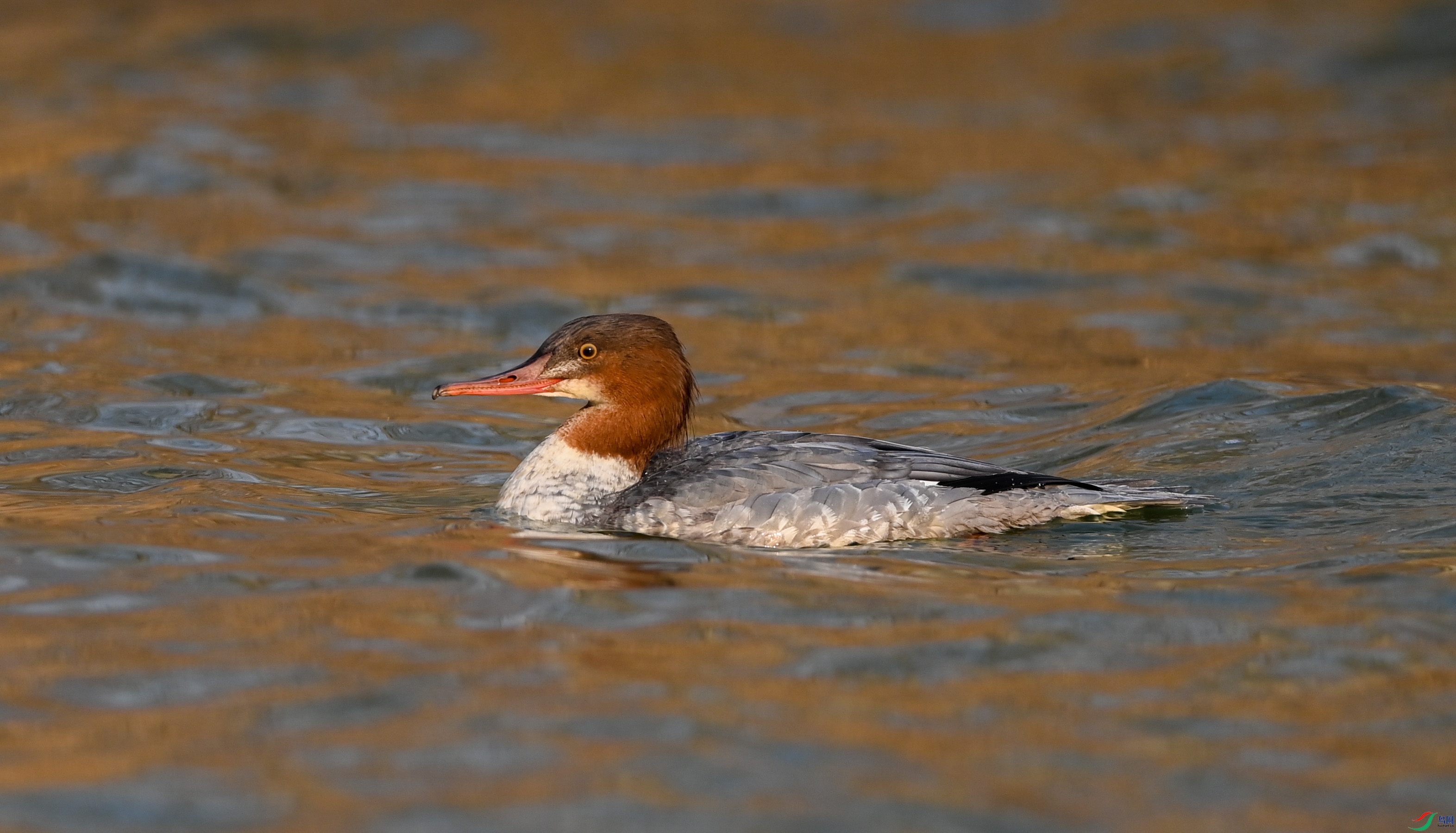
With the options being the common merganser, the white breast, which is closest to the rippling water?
the common merganser

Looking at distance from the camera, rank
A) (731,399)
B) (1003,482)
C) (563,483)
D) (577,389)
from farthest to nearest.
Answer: (731,399)
(577,389)
(563,483)
(1003,482)

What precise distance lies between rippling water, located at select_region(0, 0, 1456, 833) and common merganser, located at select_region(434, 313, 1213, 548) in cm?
17

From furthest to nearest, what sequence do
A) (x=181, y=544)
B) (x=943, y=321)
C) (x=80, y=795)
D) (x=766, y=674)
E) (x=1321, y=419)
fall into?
1. (x=943, y=321)
2. (x=1321, y=419)
3. (x=181, y=544)
4. (x=766, y=674)
5. (x=80, y=795)

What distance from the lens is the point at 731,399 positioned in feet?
37.0

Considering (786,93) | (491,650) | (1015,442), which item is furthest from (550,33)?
(491,650)

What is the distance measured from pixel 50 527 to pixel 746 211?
30.9 ft

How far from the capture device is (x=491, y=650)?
6.11m

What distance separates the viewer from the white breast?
26.2 feet

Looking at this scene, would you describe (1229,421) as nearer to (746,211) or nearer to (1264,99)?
(746,211)

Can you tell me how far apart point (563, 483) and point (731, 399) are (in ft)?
10.9

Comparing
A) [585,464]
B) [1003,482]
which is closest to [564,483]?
[585,464]

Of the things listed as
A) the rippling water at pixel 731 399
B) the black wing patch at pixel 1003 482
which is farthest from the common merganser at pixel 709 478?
the rippling water at pixel 731 399

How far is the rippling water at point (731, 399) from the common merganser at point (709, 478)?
0.17 m

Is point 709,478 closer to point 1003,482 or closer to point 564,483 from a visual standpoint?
point 564,483
